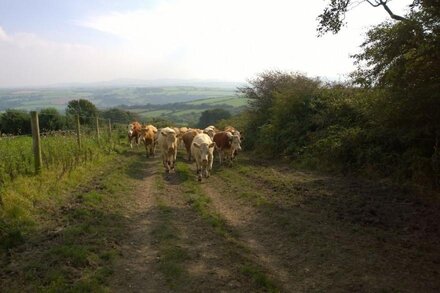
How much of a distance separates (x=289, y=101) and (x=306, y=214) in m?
15.6

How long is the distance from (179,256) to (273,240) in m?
2.18

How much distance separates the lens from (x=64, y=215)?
383 inches

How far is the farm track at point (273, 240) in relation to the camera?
6.82m

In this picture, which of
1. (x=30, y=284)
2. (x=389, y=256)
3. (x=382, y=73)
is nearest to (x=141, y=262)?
(x=30, y=284)

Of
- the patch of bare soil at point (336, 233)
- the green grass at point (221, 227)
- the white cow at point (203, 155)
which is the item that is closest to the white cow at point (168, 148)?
the green grass at point (221, 227)

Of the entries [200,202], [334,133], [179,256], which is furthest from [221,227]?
[334,133]

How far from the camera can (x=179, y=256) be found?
7816 mm

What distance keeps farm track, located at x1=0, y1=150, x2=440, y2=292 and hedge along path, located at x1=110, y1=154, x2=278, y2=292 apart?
0.02 meters

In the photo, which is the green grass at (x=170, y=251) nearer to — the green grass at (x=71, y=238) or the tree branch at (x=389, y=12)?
the green grass at (x=71, y=238)

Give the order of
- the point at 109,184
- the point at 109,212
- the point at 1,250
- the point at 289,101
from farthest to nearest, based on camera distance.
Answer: the point at 289,101
the point at 109,184
the point at 109,212
the point at 1,250

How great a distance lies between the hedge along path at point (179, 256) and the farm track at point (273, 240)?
2 centimetres

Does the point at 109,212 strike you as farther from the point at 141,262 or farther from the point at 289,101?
the point at 289,101

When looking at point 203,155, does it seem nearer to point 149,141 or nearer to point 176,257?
point 149,141

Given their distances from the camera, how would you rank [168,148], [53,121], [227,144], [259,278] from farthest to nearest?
[53,121], [227,144], [168,148], [259,278]
